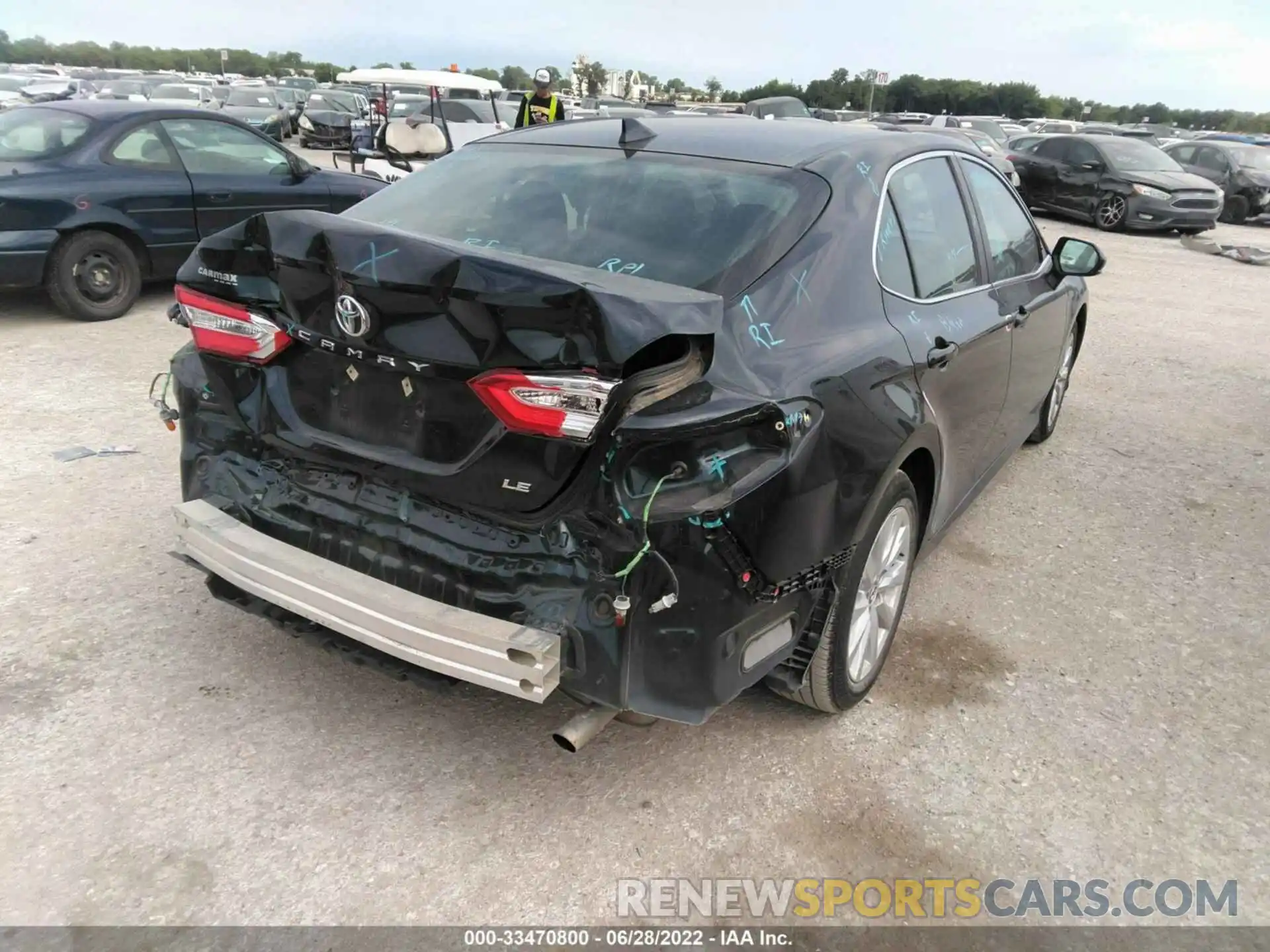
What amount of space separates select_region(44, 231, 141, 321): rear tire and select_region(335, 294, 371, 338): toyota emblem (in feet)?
18.9

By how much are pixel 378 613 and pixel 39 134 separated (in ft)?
22.0

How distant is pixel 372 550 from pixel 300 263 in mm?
764

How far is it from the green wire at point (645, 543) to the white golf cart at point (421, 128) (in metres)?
4.22

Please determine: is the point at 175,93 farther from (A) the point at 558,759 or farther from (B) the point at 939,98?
(B) the point at 939,98

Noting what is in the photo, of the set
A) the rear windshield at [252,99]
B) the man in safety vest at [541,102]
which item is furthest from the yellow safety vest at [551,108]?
the rear windshield at [252,99]

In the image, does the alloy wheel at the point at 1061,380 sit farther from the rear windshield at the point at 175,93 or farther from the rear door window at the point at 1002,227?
the rear windshield at the point at 175,93

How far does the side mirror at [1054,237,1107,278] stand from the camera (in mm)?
4719

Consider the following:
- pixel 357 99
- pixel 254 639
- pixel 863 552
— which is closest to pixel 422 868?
pixel 254 639

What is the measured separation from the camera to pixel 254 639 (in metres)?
3.25

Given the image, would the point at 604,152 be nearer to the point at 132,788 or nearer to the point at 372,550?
the point at 372,550

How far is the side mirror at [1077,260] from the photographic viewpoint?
472 cm

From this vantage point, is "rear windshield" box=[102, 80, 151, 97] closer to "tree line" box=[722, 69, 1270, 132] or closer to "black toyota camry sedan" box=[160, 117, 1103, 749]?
"black toyota camry sedan" box=[160, 117, 1103, 749]

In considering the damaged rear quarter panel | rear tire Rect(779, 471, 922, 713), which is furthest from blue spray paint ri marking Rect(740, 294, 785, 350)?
rear tire Rect(779, 471, 922, 713)

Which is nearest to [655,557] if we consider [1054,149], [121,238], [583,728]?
[583,728]
